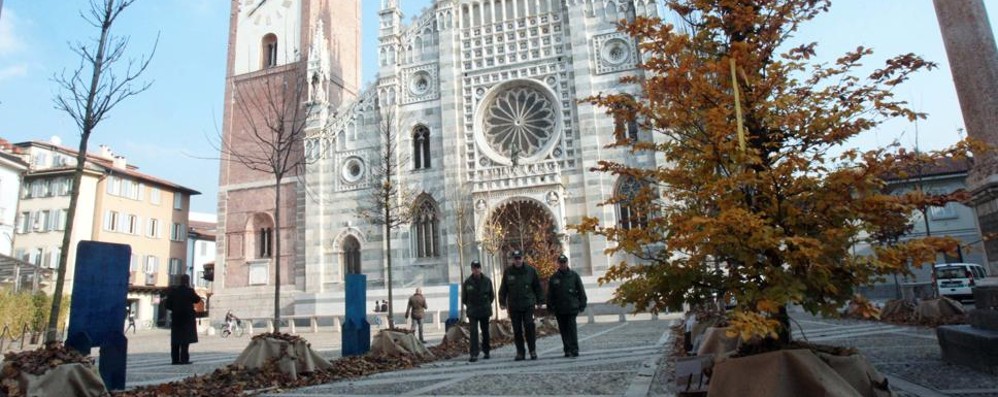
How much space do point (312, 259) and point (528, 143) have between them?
11360mm

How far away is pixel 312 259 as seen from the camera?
27.5 meters

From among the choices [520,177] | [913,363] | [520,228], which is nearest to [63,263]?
[913,363]

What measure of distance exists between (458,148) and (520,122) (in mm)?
3057

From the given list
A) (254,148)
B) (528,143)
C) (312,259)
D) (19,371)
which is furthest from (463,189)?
(19,371)

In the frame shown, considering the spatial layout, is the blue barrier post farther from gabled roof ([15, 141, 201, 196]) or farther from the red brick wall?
gabled roof ([15, 141, 201, 196])

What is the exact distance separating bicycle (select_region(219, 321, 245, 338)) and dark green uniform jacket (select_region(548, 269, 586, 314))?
20.1 metres

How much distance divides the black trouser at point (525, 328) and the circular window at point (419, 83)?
19974mm

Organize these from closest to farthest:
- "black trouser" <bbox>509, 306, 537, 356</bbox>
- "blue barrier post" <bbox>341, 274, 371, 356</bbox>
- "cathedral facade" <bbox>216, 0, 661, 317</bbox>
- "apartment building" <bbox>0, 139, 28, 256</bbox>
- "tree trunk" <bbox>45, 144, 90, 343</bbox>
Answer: "tree trunk" <bbox>45, 144, 90, 343</bbox> < "black trouser" <bbox>509, 306, 537, 356</bbox> < "blue barrier post" <bbox>341, 274, 371, 356</bbox> < "cathedral facade" <bbox>216, 0, 661, 317</bbox> < "apartment building" <bbox>0, 139, 28, 256</bbox>

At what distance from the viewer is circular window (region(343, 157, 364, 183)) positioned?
91.5 ft

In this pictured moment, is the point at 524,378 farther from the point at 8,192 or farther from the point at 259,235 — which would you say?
the point at 8,192

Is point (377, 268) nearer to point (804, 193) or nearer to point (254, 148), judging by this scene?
point (254, 148)

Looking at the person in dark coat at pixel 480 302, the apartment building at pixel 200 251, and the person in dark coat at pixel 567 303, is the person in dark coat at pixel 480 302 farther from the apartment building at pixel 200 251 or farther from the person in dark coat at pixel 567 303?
the apartment building at pixel 200 251

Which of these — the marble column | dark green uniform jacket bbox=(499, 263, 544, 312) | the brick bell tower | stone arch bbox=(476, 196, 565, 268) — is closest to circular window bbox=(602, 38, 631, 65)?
stone arch bbox=(476, 196, 565, 268)

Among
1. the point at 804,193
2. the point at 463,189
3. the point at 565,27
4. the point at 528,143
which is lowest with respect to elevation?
the point at 804,193
